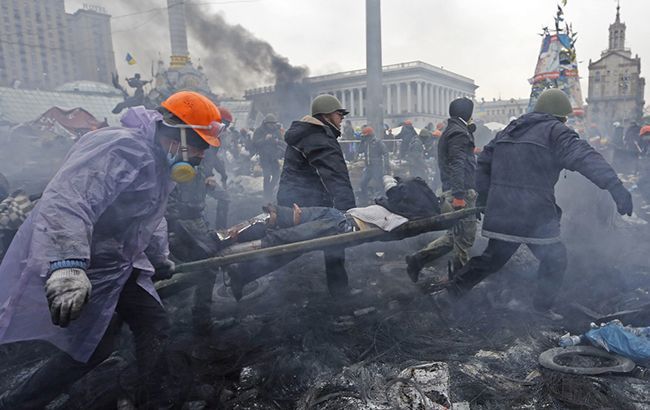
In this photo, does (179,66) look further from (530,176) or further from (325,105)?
(530,176)

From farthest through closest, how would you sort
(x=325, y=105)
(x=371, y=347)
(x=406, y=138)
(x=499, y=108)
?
1. (x=499, y=108)
2. (x=406, y=138)
3. (x=325, y=105)
4. (x=371, y=347)

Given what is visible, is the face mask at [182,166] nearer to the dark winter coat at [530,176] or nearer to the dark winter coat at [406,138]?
the dark winter coat at [530,176]

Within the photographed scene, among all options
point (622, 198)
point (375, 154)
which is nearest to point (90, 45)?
point (375, 154)

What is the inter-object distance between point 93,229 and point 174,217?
5.19 feet

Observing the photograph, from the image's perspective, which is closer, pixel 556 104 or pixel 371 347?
pixel 371 347

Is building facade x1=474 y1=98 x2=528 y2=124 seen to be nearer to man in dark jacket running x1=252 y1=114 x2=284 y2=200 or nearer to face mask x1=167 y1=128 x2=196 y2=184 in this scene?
man in dark jacket running x1=252 y1=114 x2=284 y2=200

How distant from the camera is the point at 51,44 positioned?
195 feet

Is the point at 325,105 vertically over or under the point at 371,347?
over

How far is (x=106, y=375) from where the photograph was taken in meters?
2.82

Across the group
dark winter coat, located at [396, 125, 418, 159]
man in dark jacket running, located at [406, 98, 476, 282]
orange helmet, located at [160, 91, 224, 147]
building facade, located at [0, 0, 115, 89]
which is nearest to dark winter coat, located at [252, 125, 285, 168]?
dark winter coat, located at [396, 125, 418, 159]

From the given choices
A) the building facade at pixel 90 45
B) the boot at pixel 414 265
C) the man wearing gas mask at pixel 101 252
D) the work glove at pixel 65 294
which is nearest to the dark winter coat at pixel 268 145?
the boot at pixel 414 265

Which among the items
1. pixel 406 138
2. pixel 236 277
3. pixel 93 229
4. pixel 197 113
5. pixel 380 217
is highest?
pixel 406 138

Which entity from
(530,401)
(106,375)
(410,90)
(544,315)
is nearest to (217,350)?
(106,375)

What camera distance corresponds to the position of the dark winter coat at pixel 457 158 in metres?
4.38
